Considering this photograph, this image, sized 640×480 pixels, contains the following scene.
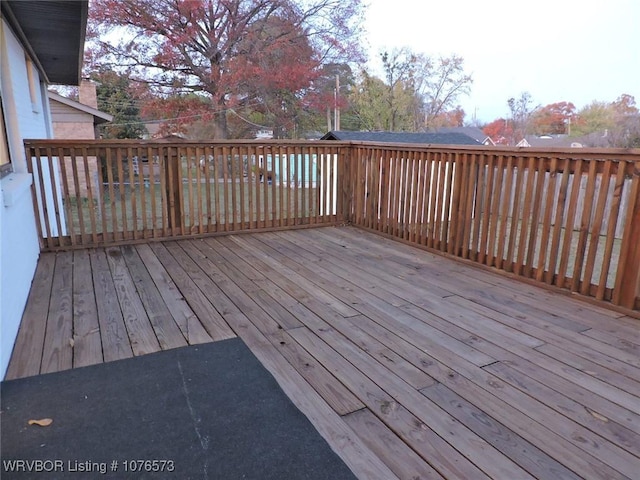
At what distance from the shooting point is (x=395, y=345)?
2307 millimetres

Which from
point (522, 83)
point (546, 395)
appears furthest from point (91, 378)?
point (522, 83)

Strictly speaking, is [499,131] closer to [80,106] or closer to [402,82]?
[402,82]

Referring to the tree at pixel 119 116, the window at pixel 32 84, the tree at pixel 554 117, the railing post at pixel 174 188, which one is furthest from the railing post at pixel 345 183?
the tree at pixel 554 117

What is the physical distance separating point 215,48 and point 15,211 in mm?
11119

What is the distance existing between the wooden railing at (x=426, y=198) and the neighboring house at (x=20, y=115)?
352 millimetres

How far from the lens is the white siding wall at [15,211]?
220 cm

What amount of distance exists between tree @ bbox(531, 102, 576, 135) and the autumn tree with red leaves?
2075 centimetres

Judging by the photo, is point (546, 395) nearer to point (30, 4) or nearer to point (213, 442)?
point (213, 442)

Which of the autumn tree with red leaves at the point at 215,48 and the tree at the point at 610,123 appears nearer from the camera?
the autumn tree with red leaves at the point at 215,48

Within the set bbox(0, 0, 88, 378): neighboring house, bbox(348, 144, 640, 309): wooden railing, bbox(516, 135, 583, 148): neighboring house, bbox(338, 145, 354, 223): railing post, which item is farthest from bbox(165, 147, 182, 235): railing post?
bbox(516, 135, 583, 148): neighboring house

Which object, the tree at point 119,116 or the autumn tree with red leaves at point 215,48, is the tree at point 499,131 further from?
the tree at point 119,116

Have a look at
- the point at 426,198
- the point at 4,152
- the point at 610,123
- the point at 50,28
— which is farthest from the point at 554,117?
the point at 4,152

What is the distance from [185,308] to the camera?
2.77m

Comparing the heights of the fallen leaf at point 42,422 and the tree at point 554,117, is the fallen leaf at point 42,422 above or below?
below
